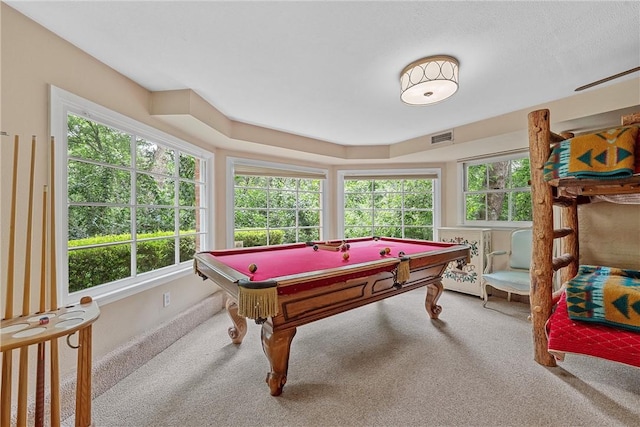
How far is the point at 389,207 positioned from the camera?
4504mm

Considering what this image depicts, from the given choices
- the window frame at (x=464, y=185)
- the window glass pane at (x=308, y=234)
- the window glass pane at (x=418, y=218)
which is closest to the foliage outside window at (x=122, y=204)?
the window glass pane at (x=308, y=234)

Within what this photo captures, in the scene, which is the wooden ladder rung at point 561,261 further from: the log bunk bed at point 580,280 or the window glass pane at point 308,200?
the window glass pane at point 308,200

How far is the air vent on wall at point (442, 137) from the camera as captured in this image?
325 centimetres

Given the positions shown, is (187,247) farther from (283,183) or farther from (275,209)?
(283,183)

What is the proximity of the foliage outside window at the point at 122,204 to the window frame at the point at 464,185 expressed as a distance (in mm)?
3949

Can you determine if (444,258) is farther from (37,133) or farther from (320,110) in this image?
(37,133)

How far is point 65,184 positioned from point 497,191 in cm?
478

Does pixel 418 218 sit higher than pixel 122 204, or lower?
lower

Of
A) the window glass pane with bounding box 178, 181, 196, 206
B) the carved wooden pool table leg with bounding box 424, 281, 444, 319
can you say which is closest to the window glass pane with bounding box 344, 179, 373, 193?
the carved wooden pool table leg with bounding box 424, 281, 444, 319

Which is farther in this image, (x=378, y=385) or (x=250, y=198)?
(x=250, y=198)

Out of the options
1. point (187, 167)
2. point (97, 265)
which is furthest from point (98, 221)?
point (187, 167)

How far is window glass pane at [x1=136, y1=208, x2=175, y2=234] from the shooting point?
7.52 feet

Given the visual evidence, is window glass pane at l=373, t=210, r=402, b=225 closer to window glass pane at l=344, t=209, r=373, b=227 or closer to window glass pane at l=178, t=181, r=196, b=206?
window glass pane at l=344, t=209, r=373, b=227

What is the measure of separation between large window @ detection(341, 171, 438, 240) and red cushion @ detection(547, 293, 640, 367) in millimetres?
2655
